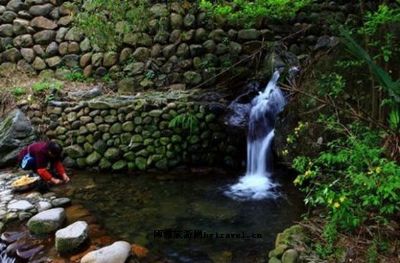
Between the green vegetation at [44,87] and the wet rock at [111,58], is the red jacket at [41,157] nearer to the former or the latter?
the green vegetation at [44,87]

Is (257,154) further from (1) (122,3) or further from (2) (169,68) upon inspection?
(1) (122,3)

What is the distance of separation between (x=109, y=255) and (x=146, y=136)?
11.1ft

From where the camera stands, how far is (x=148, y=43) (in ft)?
27.2

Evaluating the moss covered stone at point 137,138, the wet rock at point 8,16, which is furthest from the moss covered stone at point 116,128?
the wet rock at point 8,16

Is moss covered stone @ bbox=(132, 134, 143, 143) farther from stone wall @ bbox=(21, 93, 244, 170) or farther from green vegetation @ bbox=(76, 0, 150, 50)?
green vegetation @ bbox=(76, 0, 150, 50)

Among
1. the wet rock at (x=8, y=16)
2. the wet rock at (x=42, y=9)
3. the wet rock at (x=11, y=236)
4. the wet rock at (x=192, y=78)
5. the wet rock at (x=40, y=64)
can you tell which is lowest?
the wet rock at (x=11, y=236)

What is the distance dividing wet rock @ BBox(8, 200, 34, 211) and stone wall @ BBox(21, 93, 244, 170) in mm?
1769

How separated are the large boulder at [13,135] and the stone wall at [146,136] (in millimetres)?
795

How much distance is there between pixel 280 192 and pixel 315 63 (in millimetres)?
2047

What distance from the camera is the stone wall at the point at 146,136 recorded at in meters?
7.36

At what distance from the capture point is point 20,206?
568 cm

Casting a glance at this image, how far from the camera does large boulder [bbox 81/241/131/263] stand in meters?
4.21

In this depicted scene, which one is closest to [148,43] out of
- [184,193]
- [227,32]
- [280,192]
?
[227,32]

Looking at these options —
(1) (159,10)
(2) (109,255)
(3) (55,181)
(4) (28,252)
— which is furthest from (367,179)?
(1) (159,10)
